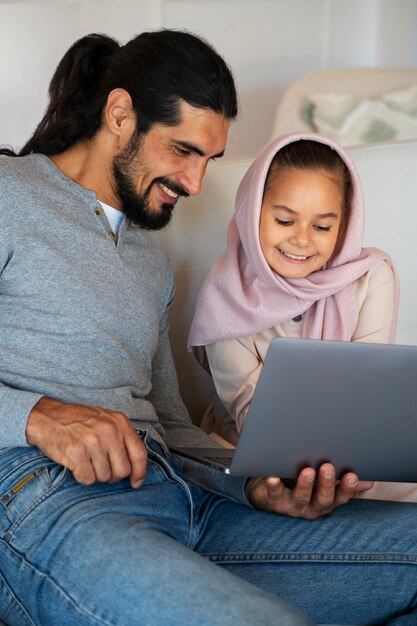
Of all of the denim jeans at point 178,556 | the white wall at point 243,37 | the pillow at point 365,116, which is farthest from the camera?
the pillow at point 365,116

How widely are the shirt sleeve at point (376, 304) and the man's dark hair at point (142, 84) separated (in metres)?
0.38

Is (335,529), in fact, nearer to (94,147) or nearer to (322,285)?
(322,285)

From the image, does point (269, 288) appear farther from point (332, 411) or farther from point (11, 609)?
point (11, 609)

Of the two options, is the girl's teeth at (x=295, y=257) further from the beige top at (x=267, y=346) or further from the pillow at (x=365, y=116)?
the pillow at (x=365, y=116)

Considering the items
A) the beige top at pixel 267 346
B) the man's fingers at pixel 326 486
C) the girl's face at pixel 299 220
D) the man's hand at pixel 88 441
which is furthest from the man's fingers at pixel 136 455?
the girl's face at pixel 299 220

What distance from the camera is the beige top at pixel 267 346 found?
5.91ft

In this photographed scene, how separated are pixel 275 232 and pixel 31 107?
0.99 m

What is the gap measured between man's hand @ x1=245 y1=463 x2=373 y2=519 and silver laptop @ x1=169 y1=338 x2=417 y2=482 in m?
0.02

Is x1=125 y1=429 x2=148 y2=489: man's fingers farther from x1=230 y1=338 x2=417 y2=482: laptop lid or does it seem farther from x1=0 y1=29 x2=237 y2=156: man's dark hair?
x1=0 y1=29 x2=237 y2=156: man's dark hair

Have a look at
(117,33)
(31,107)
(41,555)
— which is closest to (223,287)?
Answer: (41,555)

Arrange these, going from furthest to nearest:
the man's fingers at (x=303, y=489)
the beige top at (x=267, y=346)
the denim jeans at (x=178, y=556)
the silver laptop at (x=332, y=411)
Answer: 1. the beige top at (x=267, y=346)
2. the man's fingers at (x=303, y=489)
3. the silver laptop at (x=332, y=411)
4. the denim jeans at (x=178, y=556)

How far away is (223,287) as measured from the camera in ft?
6.06

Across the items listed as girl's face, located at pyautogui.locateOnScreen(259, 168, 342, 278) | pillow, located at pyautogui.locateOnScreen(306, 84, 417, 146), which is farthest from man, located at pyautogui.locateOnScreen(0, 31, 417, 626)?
pillow, located at pyautogui.locateOnScreen(306, 84, 417, 146)

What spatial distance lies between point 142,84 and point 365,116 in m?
1.06
